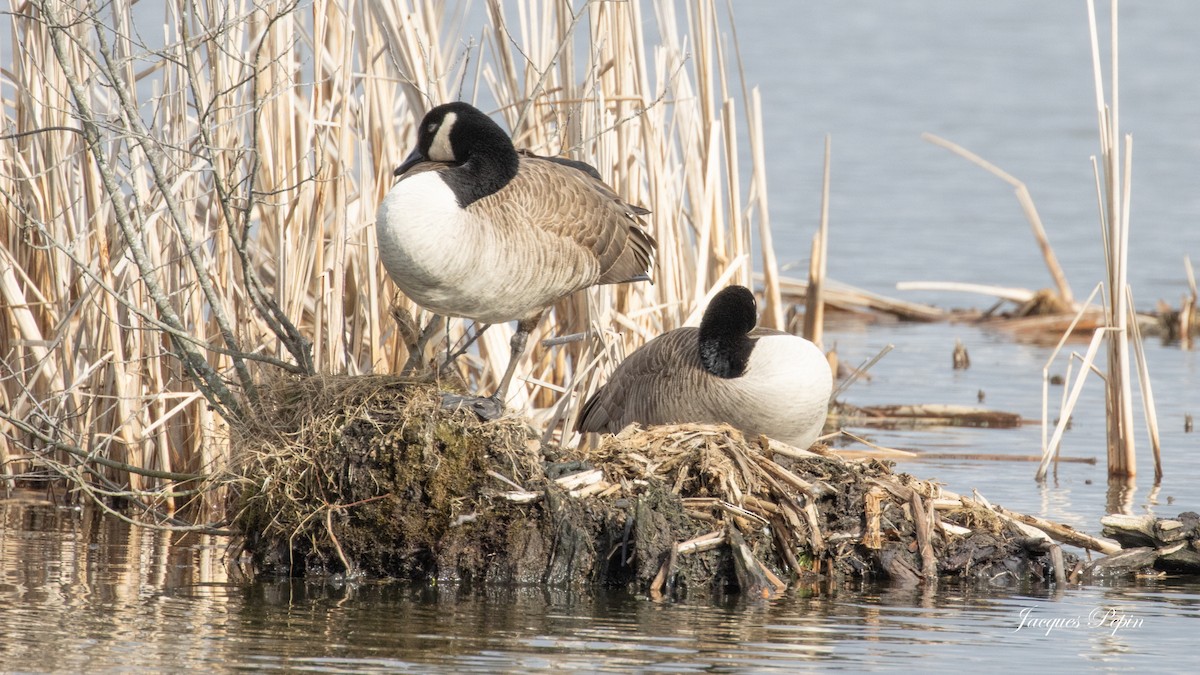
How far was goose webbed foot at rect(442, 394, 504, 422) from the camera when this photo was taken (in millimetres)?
7031

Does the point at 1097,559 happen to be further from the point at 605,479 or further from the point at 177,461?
the point at 177,461

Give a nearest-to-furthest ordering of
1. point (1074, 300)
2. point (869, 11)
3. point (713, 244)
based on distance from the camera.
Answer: point (713, 244) < point (1074, 300) < point (869, 11)

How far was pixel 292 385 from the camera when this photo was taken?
23.8ft

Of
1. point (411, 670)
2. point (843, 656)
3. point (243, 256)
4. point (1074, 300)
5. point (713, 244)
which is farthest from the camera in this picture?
point (1074, 300)

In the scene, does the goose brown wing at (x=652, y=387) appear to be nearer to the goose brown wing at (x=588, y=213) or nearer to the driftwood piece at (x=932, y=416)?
the goose brown wing at (x=588, y=213)

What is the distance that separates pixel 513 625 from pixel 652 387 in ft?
7.23

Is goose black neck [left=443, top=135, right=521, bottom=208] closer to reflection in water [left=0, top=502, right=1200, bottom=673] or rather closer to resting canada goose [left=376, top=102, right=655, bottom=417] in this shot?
resting canada goose [left=376, top=102, right=655, bottom=417]

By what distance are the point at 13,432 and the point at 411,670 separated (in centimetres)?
420

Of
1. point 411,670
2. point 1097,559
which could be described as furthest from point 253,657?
point 1097,559

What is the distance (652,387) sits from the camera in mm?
8086

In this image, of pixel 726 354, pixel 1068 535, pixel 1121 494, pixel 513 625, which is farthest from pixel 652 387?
pixel 1121 494

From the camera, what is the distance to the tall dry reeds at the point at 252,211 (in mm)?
7797

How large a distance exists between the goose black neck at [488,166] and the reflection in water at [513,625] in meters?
1.81
